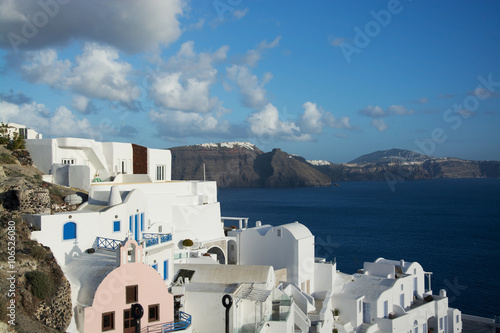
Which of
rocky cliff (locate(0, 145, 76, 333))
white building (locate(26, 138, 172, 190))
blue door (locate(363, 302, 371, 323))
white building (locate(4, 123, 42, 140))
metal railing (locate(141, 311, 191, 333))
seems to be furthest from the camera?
white building (locate(4, 123, 42, 140))

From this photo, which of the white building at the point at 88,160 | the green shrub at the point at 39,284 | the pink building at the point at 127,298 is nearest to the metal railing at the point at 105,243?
the pink building at the point at 127,298

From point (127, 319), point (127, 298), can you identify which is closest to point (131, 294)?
point (127, 298)

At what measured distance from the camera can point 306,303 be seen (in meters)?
26.1

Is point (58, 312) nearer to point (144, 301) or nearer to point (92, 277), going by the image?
point (92, 277)

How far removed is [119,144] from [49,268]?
58.0 feet

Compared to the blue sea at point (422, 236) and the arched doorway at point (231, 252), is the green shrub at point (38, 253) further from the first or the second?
the blue sea at point (422, 236)

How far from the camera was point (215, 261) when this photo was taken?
27.7 m

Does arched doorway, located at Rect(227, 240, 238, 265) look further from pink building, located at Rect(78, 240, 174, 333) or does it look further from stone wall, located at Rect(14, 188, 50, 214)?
stone wall, located at Rect(14, 188, 50, 214)

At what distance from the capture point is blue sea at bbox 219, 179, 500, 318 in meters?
47.4

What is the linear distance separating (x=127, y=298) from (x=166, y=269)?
3.99 meters

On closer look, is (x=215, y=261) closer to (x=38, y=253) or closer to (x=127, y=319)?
(x=127, y=319)

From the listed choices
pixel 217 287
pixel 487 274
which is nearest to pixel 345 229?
pixel 487 274

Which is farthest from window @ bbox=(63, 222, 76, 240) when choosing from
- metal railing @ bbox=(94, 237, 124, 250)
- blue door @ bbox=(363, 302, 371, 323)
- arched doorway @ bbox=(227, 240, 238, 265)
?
blue door @ bbox=(363, 302, 371, 323)

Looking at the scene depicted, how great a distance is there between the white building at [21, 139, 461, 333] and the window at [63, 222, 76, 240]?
0.04 metres
